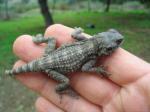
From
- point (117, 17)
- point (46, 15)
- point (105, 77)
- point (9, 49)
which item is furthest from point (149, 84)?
point (117, 17)

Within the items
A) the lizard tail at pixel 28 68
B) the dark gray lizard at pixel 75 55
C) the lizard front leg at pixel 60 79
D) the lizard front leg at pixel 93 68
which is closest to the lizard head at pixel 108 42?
the dark gray lizard at pixel 75 55

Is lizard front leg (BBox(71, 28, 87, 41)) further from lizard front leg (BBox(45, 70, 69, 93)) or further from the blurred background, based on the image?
the blurred background

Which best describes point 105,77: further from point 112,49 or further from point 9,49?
point 9,49

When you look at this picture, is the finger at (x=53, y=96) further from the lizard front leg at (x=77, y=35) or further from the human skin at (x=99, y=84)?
the lizard front leg at (x=77, y=35)

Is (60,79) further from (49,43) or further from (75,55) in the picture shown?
(49,43)

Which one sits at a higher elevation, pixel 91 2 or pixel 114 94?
pixel 114 94

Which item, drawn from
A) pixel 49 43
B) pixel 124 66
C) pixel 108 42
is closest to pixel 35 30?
pixel 49 43
